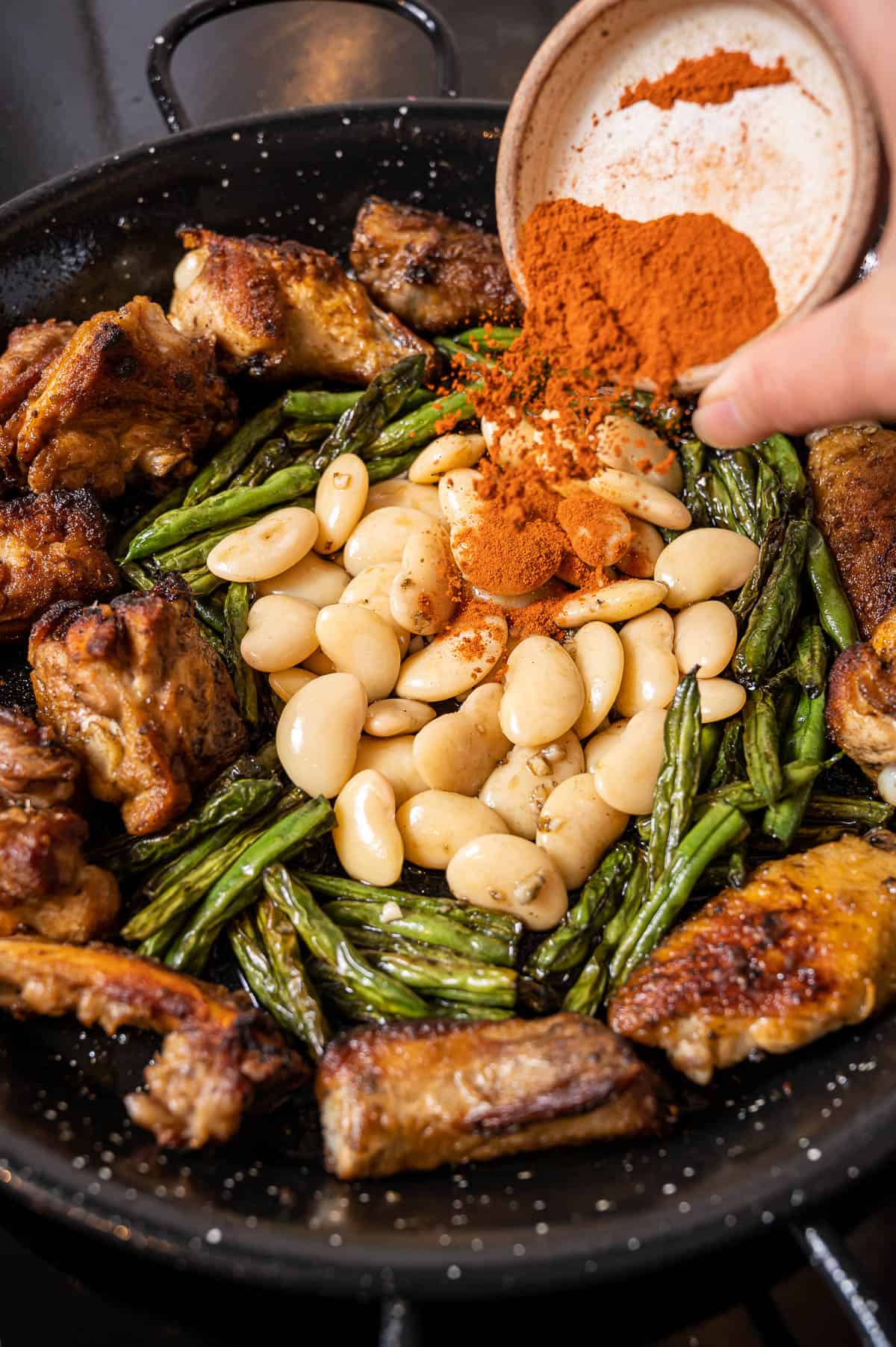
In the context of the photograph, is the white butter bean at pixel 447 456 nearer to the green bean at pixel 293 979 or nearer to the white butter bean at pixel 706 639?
the white butter bean at pixel 706 639

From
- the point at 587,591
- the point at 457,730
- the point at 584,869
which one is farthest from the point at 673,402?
the point at 584,869

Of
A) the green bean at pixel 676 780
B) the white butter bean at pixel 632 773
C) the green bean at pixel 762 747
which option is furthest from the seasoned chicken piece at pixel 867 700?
the white butter bean at pixel 632 773

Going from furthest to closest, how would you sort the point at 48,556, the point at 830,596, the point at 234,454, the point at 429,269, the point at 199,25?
the point at 199,25 → the point at 429,269 → the point at 234,454 → the point at 830,596 → the point at 48,556

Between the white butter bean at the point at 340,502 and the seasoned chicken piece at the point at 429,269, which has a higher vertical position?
the seasoned chicken piece at the point at 429,269

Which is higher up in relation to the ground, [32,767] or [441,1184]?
[32,767]

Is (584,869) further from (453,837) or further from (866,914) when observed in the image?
(866,914)

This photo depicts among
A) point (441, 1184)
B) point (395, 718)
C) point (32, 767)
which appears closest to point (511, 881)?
point (395, 718)

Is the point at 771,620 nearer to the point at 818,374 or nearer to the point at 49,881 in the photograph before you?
the point at 818,374
